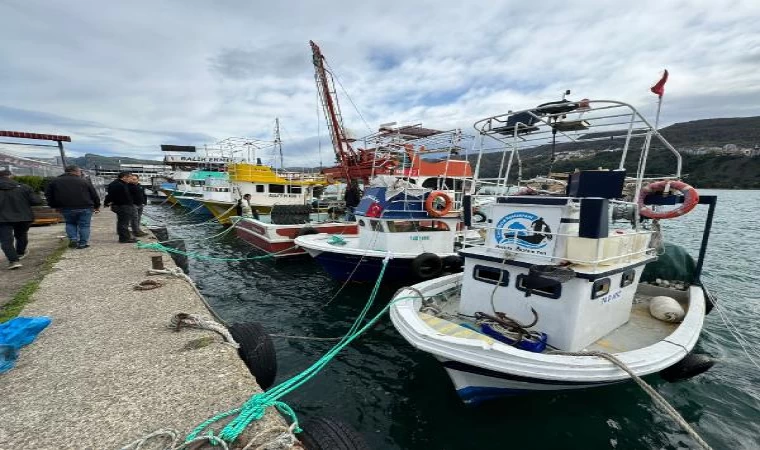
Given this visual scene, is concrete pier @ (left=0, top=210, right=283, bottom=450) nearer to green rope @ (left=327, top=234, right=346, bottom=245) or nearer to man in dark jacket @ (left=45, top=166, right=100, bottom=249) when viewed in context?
man in dark jacket @ (left=45, top=166, right=100, bottom=249)

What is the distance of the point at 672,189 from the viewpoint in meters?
6.09

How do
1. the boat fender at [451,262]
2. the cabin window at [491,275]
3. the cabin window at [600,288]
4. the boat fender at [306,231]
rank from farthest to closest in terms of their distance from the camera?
the boat fender at [306,231] → the boat fender at [451,262] → the cabin window at [491,275] → the cabin window at [600,288]

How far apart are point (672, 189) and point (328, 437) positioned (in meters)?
7.16

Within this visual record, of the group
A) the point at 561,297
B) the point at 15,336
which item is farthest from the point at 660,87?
the point at 15,336

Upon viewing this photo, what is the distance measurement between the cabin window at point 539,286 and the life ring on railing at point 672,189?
126 inches

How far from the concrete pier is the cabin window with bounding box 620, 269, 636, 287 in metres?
5.33

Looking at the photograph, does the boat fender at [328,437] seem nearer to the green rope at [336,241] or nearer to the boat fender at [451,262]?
the boat fender at [451,262]

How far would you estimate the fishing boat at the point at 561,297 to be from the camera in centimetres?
389

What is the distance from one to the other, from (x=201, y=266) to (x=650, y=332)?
44.2 ft

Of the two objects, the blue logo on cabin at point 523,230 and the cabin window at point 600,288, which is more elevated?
the blue logo on cabin at point 523,230

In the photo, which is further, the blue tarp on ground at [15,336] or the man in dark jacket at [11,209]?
the man in dark jacket at [11,209]

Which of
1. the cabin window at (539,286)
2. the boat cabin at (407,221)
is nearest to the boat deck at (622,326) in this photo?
the cabin window at (539,286)

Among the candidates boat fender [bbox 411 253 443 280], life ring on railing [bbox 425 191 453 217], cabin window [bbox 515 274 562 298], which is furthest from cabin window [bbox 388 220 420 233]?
cabin window [bbox 515 274 562 298]

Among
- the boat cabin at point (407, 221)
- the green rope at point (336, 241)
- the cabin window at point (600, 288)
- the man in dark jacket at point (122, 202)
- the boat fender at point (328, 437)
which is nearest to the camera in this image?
the boat fender at point (328, 437)
